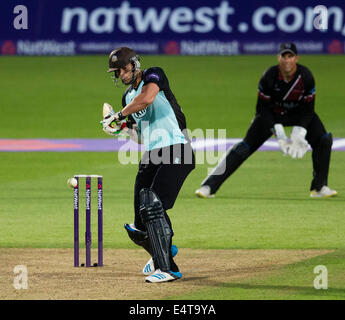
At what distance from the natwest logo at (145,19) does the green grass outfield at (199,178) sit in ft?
3.32

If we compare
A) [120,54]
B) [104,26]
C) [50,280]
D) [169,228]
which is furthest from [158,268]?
[104,26]

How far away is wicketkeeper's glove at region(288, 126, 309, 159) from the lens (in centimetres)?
1212

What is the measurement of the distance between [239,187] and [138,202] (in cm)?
563

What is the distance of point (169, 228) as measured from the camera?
8.21 metres

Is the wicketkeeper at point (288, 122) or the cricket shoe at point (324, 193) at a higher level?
the wicketkeeper at point (288, 122)

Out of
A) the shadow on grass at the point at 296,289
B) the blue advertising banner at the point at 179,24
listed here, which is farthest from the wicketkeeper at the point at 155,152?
the blue advertising banner at the point at 179,24

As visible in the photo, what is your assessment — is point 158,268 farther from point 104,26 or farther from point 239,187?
point 104,26

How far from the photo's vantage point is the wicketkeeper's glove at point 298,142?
477 inches

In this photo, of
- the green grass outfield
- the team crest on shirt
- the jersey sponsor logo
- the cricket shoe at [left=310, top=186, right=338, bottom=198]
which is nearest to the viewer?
the jersey sponsor logo

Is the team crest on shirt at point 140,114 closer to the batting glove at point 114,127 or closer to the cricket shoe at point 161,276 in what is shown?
the batting glove at point 114,127

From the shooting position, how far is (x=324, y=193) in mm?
12906

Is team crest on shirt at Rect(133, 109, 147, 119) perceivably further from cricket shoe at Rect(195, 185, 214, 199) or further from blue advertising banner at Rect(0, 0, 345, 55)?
blue advertising banner at Rect(0, 0, 345, 55)

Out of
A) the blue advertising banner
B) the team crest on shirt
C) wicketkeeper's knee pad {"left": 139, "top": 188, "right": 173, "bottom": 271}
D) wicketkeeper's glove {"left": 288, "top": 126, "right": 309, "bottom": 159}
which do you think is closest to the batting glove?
the team crest on shirt

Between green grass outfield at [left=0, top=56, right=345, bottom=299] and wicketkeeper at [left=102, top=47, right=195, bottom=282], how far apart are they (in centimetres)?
63
